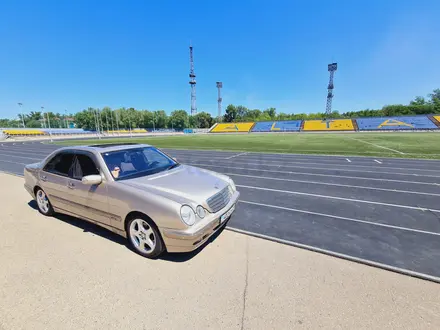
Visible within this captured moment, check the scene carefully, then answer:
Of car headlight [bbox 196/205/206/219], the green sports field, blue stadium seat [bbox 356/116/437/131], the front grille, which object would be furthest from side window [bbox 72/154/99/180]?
blue stadium seat [bbox 356/116/437/131]

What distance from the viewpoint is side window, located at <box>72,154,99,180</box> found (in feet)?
11.8

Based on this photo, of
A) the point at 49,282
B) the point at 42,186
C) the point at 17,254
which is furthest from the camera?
the point at 42,186

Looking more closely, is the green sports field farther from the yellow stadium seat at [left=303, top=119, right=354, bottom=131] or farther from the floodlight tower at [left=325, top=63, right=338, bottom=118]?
the floodlight tower at [left=325, top=63, right=338, bottom=118]

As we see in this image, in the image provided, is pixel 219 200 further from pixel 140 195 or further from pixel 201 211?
pixel 140 195

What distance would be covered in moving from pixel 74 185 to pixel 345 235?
5022 mm

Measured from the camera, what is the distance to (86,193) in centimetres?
353

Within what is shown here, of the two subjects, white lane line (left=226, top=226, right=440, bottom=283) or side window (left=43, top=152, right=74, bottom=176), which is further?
side window (left=43, top=152, right=74, bottom=176)

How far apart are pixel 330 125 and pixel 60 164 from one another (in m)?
72.7

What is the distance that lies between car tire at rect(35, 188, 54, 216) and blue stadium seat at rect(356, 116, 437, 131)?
2716 inches

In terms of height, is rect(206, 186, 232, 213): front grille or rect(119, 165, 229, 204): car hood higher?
rect(119, 165, 229, 204): car hood

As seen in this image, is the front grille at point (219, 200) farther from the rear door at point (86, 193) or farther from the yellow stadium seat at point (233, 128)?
the yellow stadium seat at point (233, 128)

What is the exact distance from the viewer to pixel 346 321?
6.63 feet

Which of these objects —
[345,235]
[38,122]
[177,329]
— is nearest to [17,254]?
[177,329]

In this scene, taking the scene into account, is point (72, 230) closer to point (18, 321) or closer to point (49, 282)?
point (49, 282)
